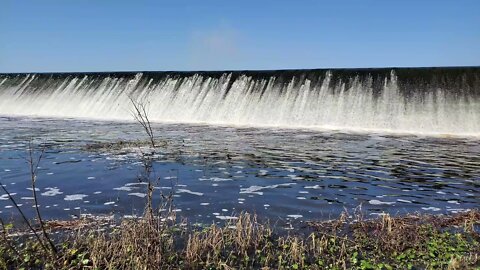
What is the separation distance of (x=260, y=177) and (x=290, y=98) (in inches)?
845

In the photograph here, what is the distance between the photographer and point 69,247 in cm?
627

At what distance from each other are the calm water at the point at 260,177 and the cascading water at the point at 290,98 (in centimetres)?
755

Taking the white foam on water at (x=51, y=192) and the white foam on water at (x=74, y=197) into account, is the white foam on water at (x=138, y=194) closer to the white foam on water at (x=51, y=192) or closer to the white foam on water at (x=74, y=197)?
the white foam on water at (x=74, y=197)

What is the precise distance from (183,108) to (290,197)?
27.0 meters

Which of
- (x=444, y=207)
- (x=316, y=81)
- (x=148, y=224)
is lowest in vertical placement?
(x=444, y=207)

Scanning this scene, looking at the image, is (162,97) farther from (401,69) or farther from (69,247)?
(69,247)

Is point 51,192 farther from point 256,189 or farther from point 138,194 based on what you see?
point 256,189

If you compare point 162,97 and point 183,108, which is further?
point 162,97

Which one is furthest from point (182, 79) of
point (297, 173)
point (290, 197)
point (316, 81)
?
point (290, 197)

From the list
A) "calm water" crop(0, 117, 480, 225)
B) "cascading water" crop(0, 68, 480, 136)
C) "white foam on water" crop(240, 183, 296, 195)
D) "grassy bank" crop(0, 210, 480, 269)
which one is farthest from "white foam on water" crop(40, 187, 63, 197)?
"cascading water" crop(0, 68, 480, 136)

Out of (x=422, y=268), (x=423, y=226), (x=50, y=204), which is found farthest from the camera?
(x=50, y=204)

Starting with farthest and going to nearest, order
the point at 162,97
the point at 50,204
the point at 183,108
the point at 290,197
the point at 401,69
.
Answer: the point at 162,97, the point at 183,108, the point at 401,69, the point at 290,197, the point at 50,204

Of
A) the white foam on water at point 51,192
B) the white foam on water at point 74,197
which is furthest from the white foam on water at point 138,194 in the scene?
the white foam on water at point 51,192

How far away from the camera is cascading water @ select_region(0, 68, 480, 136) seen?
28469 millimetres
